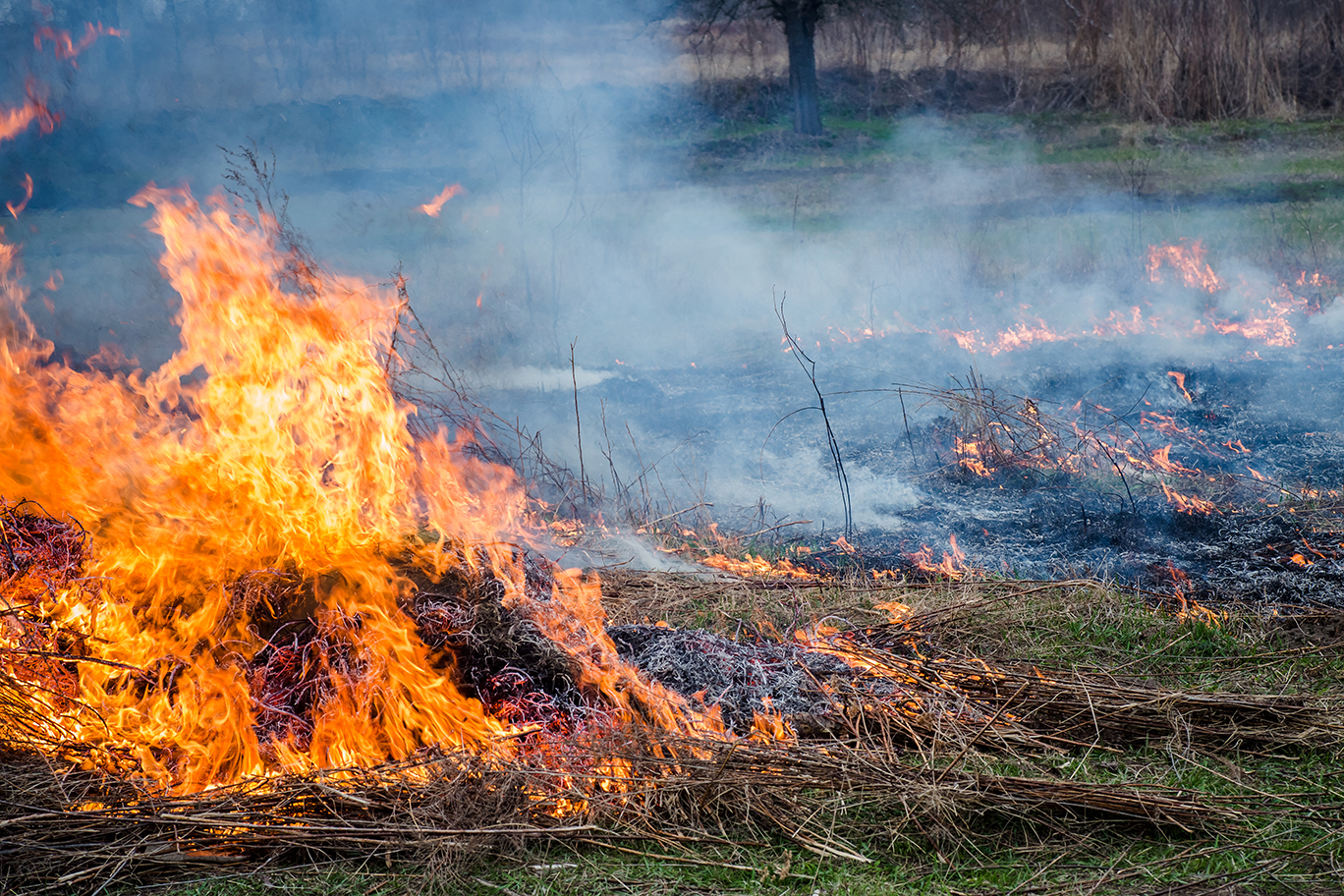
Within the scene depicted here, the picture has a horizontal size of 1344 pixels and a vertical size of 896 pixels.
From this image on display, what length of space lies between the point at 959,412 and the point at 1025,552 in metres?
1.67

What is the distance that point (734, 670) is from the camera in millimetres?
3309

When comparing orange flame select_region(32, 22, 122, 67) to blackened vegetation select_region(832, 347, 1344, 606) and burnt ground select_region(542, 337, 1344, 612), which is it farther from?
blackened vegetation select_region(832, 347, 1344, 606)

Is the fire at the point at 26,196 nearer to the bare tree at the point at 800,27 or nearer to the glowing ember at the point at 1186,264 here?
the bare tree at the point at 800,27

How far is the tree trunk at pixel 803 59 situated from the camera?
12.7 meters

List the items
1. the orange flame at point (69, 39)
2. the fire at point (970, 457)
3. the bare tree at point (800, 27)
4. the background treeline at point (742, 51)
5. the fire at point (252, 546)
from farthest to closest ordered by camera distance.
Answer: the bare tree at point (800, 27)
the background treeline at point (742, 51)
the orange flame at point (69, 39)
the fire at point (970, 457)
the fire at point (252, 546)

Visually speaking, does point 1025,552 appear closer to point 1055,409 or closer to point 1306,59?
point 1055,409

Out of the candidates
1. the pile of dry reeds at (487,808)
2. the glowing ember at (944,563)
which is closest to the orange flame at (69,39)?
the pile of dry reeds at (487,808)

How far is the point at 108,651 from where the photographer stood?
10.0 ft

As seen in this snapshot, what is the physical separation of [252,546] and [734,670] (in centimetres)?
172

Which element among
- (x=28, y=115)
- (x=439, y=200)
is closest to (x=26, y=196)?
(x=28, y=115)

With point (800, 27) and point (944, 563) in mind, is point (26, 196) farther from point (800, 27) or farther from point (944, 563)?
point (944, 563)

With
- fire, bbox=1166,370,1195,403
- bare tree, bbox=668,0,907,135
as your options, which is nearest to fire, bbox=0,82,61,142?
bare tree, bbox=668,0,907,135

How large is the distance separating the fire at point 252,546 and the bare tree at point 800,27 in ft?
33.3

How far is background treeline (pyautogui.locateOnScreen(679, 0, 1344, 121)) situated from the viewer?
480 inches
